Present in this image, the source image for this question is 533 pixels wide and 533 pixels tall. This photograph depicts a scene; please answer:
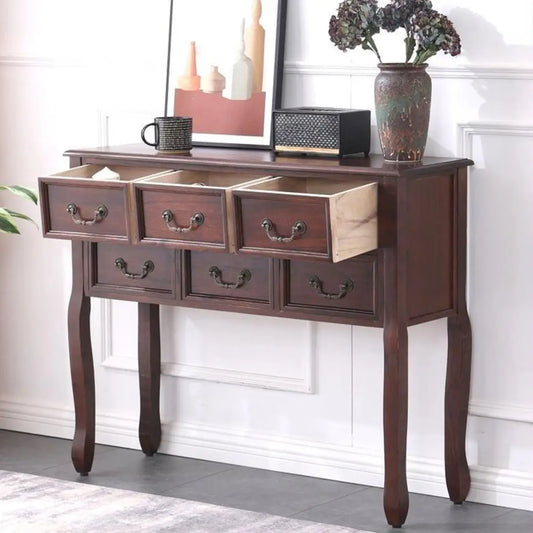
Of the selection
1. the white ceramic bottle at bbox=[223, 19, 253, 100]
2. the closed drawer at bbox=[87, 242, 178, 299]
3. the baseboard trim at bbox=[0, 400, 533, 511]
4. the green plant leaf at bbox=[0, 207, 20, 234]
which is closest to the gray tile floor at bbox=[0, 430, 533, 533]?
the baseboard trim at bbox=[0, 400, 533, 511]

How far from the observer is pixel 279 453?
364cm

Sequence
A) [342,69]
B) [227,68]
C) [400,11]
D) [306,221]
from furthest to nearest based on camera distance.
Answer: [227,68]
[342,69]
[400,11]
[306,221]

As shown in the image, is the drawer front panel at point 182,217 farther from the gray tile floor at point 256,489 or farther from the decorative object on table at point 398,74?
the gray tile floor at point 256,489

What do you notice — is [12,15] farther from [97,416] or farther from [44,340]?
[97,416]

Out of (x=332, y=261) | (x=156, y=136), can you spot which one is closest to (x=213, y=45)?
(x=156, y=136)

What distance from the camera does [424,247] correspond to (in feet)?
10.1

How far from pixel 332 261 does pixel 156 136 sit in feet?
2.54

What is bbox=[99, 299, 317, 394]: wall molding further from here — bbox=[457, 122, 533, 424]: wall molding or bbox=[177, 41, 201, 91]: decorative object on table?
bbox=[177, 41, 201, 91]: decorative object on table

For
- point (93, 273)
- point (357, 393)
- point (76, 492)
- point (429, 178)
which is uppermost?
point (429, 178)

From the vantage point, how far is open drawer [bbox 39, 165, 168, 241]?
322 cm

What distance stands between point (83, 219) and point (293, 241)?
65cm

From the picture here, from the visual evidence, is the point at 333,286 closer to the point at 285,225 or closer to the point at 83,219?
the point at 285,225

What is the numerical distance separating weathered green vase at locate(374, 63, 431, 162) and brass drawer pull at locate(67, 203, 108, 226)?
75 cm

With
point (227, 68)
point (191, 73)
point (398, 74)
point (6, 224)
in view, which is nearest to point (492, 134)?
point (398, 74)
